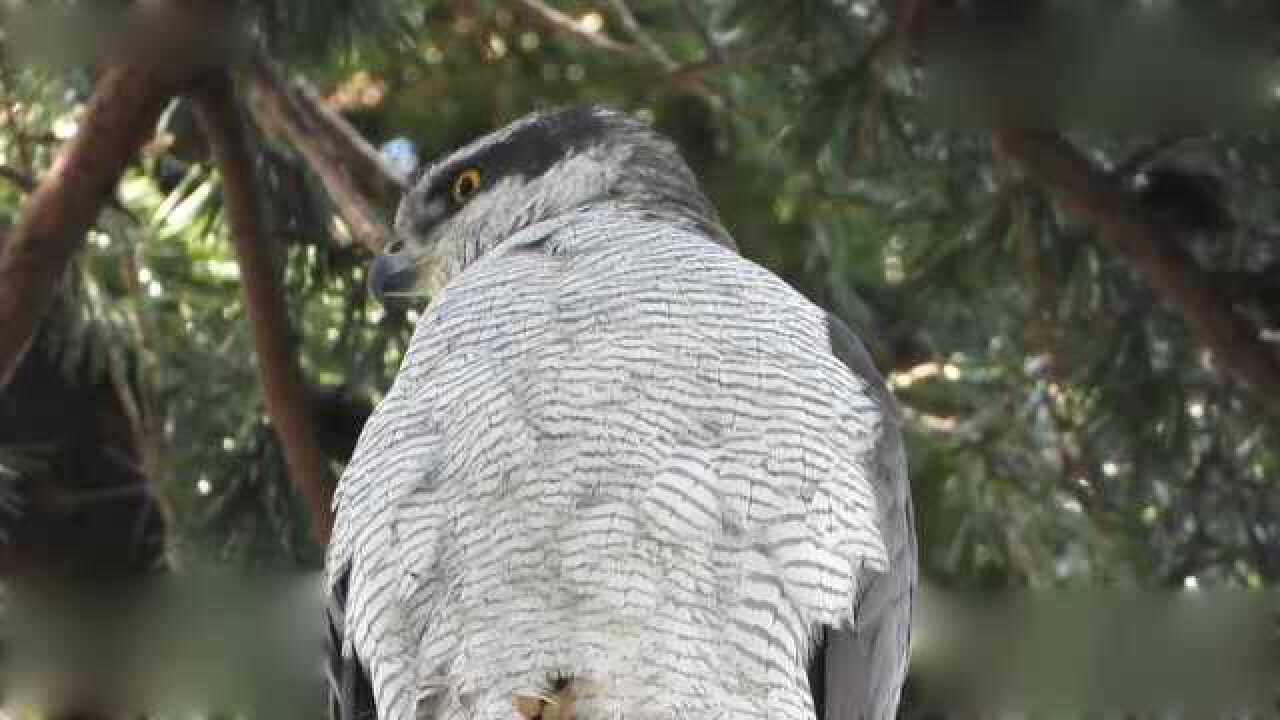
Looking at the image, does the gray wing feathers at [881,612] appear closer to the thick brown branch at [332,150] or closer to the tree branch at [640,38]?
the thick brown branch at [332,150]

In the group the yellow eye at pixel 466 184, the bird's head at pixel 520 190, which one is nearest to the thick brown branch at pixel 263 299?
the bird's head at pixel 520 190

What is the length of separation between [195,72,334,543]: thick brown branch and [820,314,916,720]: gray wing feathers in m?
1.35

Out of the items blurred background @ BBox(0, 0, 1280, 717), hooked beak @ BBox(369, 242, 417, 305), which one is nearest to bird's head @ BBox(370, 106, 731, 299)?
hooked beak @ BBox(369, 242, 417, 305)

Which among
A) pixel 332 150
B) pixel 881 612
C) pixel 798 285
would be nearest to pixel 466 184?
pixel 332 150

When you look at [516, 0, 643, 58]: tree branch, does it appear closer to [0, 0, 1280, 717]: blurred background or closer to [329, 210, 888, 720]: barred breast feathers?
[0, 0, 1280, 717]: blurred background

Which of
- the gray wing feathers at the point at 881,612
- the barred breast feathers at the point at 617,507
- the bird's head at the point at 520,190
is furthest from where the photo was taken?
the bird's head at the point at 520,190

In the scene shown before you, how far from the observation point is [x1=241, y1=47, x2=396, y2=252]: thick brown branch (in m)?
4.83

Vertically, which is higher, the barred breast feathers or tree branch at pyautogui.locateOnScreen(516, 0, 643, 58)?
the barred breast feathers

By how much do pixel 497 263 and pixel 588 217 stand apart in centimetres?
24

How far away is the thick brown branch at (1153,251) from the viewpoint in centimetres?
455

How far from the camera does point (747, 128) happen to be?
5820mm

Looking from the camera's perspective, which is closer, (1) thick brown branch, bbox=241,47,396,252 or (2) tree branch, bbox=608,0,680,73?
(1) thick brown branch, bbox=241,47,396,252

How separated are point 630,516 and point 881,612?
410 mm

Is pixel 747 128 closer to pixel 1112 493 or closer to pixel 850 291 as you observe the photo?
pixel 850 291
